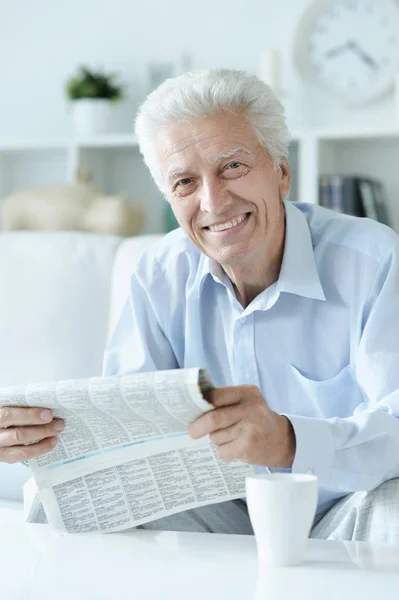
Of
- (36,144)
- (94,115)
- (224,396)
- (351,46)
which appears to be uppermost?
(351,46)

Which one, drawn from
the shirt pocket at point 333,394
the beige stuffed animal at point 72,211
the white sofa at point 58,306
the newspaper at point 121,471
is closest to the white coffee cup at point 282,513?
the newspaper at point 121,471

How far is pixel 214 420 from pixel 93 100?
7.71 feet

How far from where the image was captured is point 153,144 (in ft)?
4.94

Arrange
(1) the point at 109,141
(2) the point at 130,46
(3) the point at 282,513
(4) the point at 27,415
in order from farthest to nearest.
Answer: (2) the point at 130,46, (1) the point at 109,141, (4) the point at 27,415, (3) the point at 282,513

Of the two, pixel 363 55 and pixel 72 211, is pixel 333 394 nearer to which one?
pixel 72 211

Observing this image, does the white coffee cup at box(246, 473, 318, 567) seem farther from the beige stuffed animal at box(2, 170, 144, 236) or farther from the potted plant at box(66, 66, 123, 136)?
the potted plant at box(66, 66, 123, 136)

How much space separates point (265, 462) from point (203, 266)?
1.66 feet

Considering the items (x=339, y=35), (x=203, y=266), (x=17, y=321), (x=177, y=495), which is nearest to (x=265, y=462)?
(x=177, y=495)

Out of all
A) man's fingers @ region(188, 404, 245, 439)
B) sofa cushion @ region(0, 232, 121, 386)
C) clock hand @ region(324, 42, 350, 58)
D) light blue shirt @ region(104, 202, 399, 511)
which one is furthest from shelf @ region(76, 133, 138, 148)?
man's fingers @ region(188, 404, 245, 439)

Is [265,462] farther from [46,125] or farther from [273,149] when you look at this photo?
[46,125]

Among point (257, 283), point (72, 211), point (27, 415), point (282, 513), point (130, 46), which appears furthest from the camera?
point (130, 46)

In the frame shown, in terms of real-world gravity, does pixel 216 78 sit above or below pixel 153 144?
above

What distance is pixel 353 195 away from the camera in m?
2.88

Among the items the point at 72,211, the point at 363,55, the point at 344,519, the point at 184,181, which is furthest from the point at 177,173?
the point at 363,55
